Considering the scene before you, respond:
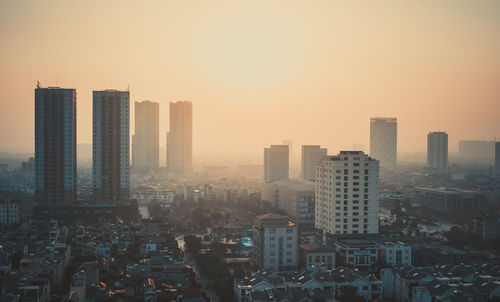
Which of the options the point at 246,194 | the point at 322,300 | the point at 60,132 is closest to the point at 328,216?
the point at 322,300

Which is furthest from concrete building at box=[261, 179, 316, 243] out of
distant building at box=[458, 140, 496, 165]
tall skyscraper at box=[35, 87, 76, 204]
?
distant building at box=[458, 140, 496, 165]

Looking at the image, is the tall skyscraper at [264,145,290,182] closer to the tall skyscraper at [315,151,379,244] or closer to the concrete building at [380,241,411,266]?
the tall skyscraper at [315,151,379,244]

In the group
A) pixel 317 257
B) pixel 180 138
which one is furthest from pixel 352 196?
pixel 180 138

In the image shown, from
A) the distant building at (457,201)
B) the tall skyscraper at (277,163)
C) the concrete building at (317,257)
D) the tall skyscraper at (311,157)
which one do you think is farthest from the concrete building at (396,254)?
the tall skyscraper at (311,157)

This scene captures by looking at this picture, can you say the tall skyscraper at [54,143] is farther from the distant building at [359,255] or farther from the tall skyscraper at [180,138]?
the tall skyscraper at [180,138]

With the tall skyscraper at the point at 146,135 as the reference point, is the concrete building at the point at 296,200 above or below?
below

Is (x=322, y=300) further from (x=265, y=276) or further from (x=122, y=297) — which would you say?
(x=122, y=297)
